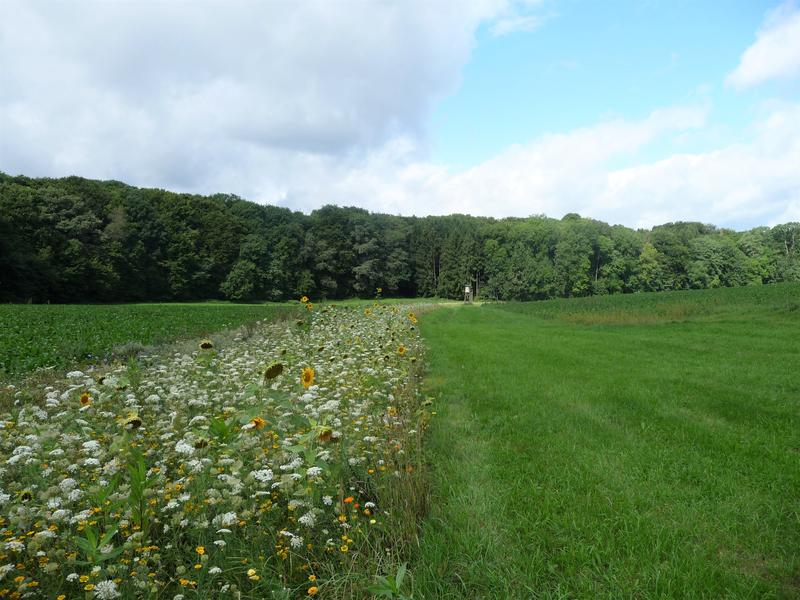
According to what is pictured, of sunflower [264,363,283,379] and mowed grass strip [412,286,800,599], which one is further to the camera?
sunflower [264,363,283,379]

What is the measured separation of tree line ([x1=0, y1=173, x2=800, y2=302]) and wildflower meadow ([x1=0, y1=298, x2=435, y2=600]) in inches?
1345

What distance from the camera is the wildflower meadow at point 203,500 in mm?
2418

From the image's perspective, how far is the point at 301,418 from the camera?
3.58m

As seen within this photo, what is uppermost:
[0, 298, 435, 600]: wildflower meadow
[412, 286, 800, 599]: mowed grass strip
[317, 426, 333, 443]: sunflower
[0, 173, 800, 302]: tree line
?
[0, 173, 800, 302]: tree line

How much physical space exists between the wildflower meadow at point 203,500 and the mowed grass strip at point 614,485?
18.3 inches

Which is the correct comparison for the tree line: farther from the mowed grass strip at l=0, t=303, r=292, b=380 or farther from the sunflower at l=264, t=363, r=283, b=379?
the sunflower at l=264, t=363, r=283, b=379

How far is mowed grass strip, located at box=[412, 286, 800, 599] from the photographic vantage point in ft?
A: 9.32

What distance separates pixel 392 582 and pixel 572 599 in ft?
4.07

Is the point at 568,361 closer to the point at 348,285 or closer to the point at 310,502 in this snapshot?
the point at 310,502

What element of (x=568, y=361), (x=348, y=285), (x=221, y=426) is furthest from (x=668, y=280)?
(x=221, y=426)

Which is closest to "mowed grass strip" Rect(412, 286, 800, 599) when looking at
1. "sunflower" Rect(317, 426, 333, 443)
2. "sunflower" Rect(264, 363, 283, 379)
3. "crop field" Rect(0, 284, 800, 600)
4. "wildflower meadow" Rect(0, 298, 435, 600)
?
"crop field" Rect(0, 284, 800, 600)

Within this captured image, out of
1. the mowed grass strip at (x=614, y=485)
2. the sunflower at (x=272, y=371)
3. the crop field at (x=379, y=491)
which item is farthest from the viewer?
Result: the sunflower at (x=272, y=371)

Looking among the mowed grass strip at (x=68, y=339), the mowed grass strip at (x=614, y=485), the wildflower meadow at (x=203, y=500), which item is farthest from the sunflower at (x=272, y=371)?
the mowed grass strip at (x=68, y=339)

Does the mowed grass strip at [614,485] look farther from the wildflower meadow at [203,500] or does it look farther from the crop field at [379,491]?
the wildflower meadow at [203,500]
